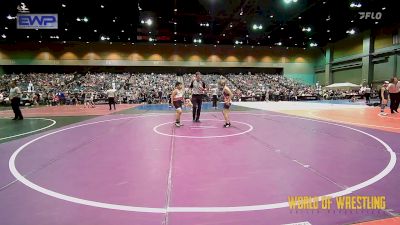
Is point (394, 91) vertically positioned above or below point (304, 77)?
below

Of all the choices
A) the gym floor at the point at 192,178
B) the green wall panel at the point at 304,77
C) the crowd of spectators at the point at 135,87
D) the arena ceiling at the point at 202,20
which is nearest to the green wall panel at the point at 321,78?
the green wall panel at the point at 304,77

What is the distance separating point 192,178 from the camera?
141 inches

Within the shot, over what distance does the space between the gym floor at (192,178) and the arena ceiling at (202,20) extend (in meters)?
16.8

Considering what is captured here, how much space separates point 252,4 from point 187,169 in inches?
773

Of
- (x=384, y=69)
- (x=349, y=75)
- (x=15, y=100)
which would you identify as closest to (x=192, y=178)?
(x=15, y=100)

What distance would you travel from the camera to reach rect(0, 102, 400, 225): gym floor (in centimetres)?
254

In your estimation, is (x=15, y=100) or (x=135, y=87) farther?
(x=135, y=87)

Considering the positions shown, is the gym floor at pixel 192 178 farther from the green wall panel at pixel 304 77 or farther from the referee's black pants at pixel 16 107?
the green wall panel at pixel 304 77

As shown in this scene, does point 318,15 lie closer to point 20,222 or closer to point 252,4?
point 252,4

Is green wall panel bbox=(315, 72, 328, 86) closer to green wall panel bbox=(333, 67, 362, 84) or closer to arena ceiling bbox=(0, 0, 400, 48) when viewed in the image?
green wall panel bbox=(333, 67, 362, 84)

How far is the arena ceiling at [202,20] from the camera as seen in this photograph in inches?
799

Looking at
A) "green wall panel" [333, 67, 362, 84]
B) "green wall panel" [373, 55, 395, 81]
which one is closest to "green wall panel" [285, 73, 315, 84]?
"green wall panel" [333, 67, 362, 84]

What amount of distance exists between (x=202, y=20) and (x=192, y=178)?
80.3ft

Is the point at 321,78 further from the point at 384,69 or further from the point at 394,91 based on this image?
the point at 394,91
